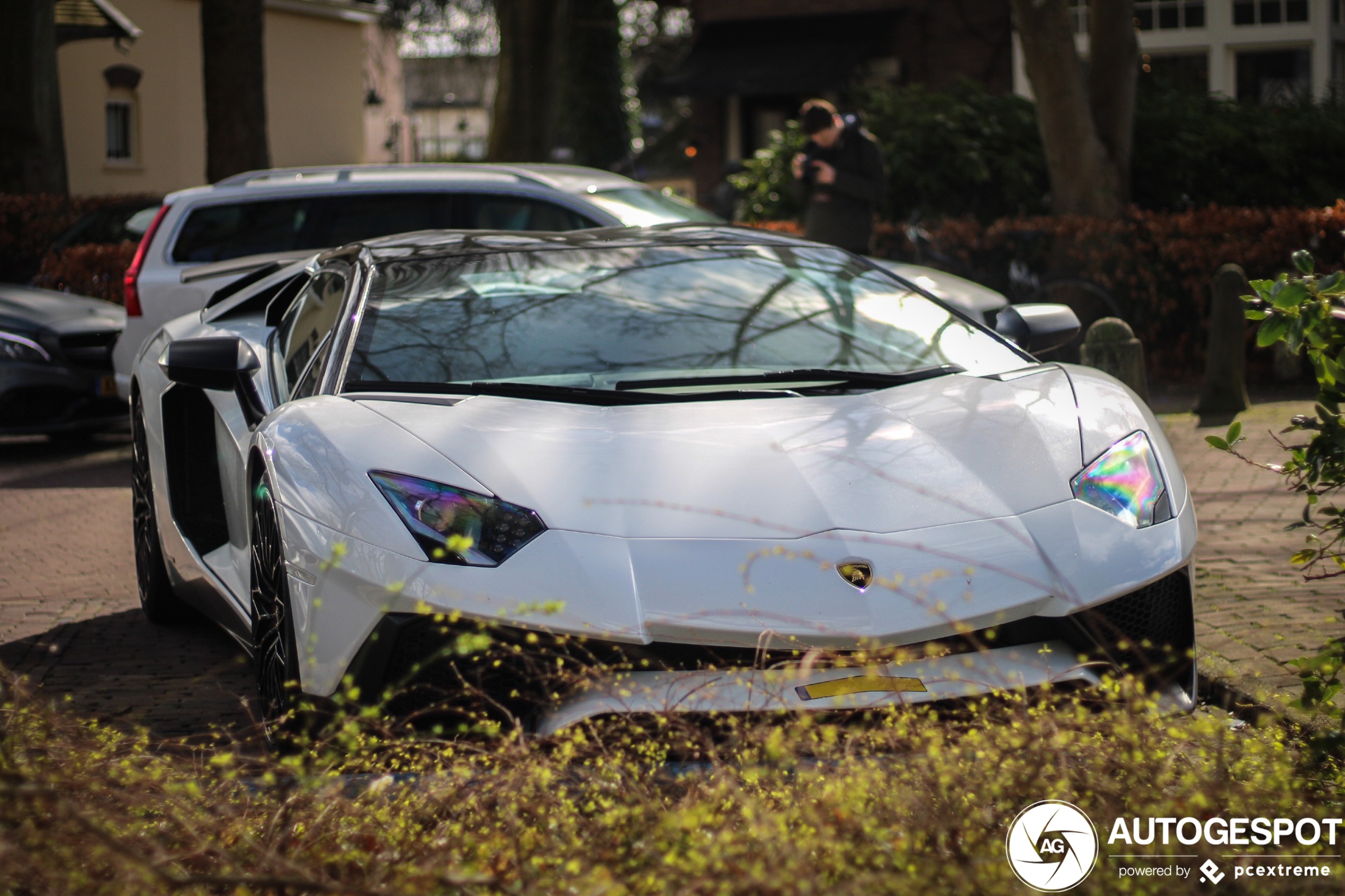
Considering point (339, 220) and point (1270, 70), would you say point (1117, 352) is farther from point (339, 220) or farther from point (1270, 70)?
point (1270, 70)

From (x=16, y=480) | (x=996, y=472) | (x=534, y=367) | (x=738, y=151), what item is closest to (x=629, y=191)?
(x=16, y=480)

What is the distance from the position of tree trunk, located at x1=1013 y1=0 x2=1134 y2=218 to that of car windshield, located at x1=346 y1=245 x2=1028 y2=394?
7.65 m

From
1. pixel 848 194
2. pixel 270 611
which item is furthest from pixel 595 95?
pixel 270 611

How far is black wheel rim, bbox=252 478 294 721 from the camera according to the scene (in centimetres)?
345

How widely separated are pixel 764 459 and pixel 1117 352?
5581mm

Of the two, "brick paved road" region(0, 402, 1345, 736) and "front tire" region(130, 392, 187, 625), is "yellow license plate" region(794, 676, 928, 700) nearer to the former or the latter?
"brick paved road" region(0, 402, 1345, 736)

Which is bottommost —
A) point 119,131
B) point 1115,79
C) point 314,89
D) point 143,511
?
point 143,511

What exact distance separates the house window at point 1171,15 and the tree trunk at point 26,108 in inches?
534

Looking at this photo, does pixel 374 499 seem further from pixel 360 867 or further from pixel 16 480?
pixel 16 480

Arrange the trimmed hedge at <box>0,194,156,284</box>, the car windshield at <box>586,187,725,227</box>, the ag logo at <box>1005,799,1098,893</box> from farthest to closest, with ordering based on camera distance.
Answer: the trimmed hedge at <box>0,194,156,284</box>, the car windshield at <box>586,187,725,227</box>, the ag logo at <box>1005,799,1098,893</box>

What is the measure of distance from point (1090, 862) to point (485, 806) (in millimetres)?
1041

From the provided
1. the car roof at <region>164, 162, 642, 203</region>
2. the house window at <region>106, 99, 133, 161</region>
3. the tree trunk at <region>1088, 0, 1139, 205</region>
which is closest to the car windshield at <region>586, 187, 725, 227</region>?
the car roof at <region>164, 162, 642, 203</region>

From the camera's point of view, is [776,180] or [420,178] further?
[776,180]

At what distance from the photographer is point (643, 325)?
4402 mm
